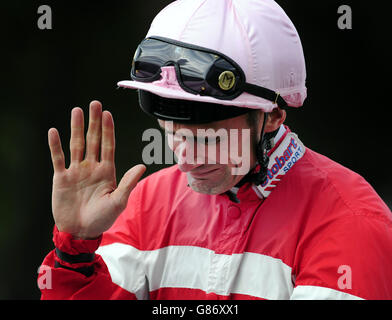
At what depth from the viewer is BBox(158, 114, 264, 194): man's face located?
2.26 m

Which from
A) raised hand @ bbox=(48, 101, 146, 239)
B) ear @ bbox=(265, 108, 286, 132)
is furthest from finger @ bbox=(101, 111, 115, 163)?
ear @ bbox=(265, 108, 286, 132)

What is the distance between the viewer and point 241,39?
2.21 metres

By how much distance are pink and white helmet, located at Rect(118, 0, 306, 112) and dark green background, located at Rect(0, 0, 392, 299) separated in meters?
2.76

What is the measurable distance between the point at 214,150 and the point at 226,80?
259 mm

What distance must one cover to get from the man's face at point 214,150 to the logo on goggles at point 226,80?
0.13 meters

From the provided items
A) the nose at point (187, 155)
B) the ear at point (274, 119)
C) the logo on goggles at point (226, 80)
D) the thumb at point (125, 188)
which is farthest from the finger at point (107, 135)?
the ear at point (274, 119)

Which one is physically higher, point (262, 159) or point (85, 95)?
point (262, 159)

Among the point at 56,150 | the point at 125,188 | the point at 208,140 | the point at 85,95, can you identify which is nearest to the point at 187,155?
the point at 208,140

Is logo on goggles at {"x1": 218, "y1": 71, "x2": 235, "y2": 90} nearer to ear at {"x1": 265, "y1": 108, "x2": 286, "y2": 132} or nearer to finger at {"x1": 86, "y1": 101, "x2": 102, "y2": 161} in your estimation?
ear at {"x1": 265, "y1": 108, "x2": 286, "y2": 132}

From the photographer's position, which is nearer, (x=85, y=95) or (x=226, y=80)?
(x=226, y=80)

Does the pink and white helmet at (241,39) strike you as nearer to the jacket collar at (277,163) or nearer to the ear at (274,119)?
the ear at (274,119)

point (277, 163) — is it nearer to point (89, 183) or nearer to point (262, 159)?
point (262, 159)

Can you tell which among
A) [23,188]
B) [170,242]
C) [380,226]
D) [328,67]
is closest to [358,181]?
[380,226]

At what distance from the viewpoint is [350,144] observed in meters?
5.16
